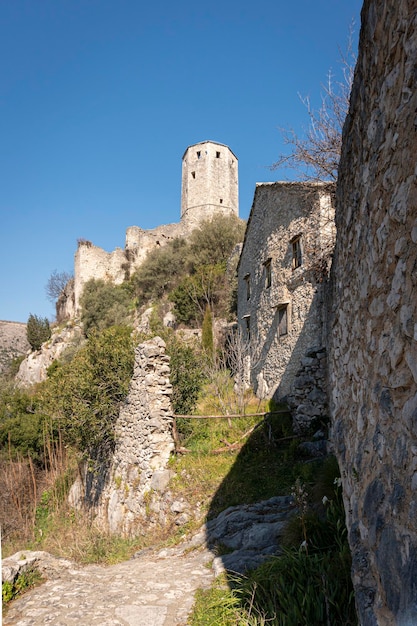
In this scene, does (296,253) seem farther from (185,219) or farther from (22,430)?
(185,219)

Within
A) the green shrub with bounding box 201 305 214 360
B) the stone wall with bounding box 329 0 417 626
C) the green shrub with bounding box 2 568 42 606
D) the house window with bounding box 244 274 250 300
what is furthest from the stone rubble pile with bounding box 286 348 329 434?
the green shrub with bounding box 201 305 214 360

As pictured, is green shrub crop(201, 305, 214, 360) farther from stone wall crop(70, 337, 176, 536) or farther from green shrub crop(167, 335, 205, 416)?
stone wall crop(70, 337, 176, 536)

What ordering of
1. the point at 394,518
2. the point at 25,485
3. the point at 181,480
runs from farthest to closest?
1. the point at 25,485
2. the point at 181,480
3. the point at 394,518

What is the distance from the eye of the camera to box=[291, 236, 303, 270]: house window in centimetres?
1328

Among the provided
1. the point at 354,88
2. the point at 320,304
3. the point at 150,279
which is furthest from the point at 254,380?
the point at 150,279

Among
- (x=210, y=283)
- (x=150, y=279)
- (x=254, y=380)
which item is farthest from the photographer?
(x=150, y=279)

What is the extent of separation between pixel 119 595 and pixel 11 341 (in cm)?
4824

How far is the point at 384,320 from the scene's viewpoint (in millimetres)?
2078

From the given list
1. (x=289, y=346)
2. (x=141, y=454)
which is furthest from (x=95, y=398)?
(x=289, y=346)

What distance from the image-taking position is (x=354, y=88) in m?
2.87

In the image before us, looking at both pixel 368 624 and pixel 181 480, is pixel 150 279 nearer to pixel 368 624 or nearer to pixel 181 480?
pixel 181 480

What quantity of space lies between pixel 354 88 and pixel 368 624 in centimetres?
319

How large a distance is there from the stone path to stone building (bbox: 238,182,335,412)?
5506 mm

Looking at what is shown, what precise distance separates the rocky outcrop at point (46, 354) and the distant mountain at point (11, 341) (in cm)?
915
